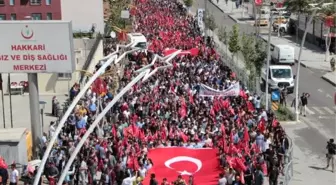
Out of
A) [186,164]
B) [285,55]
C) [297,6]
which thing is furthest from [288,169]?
[297,6]

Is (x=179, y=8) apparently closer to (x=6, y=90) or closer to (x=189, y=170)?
(x=6, y=90)

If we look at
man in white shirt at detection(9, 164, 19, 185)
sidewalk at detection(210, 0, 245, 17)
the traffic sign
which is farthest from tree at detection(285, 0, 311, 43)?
man in white shirt at detection(9, 164, 19, 185)

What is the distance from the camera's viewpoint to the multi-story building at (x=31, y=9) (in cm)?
6272

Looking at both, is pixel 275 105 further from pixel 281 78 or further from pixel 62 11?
pixel 62 11

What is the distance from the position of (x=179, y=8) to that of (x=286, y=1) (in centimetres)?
1851

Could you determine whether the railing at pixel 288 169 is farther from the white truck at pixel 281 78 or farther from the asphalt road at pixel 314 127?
the white truck at pixel 281 78

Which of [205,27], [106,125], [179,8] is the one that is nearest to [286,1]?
[205,27]

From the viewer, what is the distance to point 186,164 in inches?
1004

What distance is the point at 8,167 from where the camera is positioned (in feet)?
85.0

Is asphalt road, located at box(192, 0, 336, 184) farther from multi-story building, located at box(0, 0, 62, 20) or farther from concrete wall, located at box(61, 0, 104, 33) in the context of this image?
multi-story building, located at box(0, 0, 62, 20)

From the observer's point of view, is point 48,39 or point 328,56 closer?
point 48,39

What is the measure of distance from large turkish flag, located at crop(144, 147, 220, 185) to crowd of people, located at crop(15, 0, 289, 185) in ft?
1.20

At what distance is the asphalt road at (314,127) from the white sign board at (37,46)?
10335mm

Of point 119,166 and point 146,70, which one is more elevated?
point 146,70
